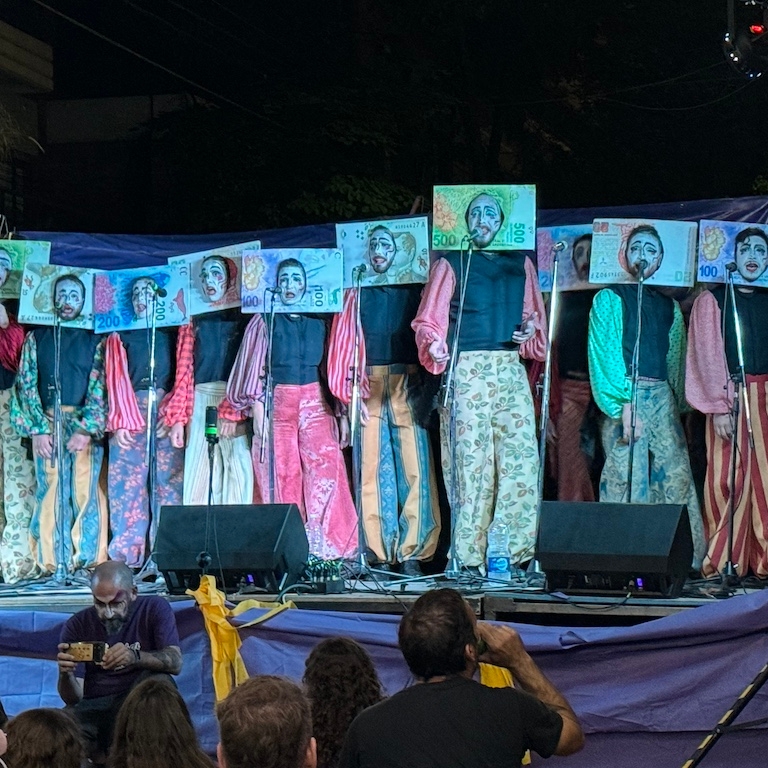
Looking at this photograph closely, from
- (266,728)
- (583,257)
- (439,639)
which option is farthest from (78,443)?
→ (266,728)

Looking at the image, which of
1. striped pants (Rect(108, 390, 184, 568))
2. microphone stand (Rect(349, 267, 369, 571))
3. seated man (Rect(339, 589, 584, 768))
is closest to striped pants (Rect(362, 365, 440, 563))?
microphone stand (Rect(349, 267, 369, 571))

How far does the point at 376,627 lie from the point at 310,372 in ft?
7.59

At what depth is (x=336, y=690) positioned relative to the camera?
13.3ft

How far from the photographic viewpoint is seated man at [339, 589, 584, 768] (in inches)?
127

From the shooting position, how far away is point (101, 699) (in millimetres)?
5633

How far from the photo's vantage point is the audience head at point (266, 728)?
2668mm

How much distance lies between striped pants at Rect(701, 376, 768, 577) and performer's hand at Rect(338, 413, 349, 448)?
197 cm

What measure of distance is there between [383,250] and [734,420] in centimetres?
210

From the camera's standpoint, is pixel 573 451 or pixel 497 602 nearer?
pixel 497 602

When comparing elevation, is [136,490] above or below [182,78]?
below

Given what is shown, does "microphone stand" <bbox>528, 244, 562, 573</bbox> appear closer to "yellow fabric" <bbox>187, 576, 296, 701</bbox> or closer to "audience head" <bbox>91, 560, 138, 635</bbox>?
"yellow fabric" <bbox>187, 576, 296, 701</bbox>

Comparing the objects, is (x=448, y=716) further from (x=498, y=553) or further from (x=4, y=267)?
(x=4, y=267)

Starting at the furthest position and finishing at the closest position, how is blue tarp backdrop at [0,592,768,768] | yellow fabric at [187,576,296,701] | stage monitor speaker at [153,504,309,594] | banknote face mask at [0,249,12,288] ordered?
1. banknote face mask at [0,249,12,288]
2. stage monitor speaker at [153,504,309,594]
3. yellow fabric at [187,576,296,701]
4. blue tarp backdrop at [0,592,768,768]

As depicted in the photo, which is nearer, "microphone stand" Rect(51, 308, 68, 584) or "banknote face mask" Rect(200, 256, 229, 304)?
"banknote face mask" Rect(200, 256, 229, 304)
